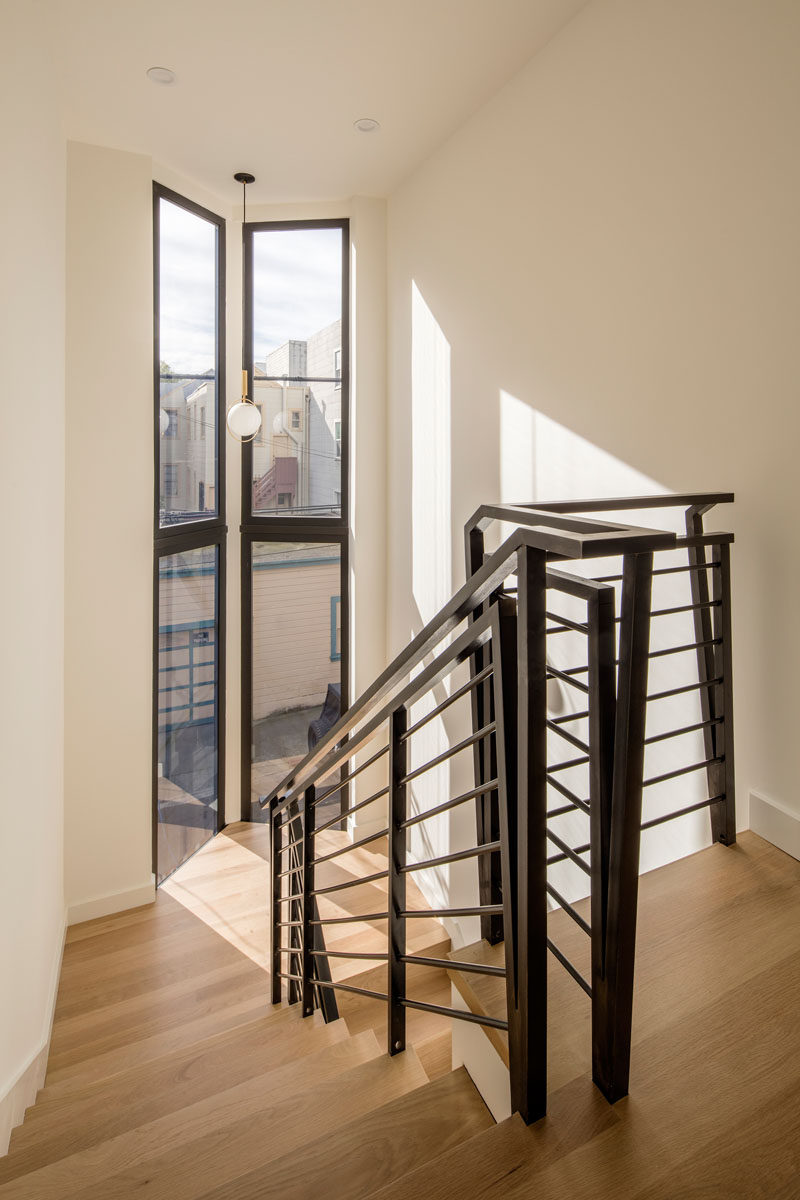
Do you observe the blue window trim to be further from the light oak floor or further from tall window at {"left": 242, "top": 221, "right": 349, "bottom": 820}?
the light oak floor

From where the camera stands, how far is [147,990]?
11.5ft

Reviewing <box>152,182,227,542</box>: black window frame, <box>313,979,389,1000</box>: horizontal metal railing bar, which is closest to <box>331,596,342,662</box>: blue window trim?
<box>152,182,227,542</box>: black window frame

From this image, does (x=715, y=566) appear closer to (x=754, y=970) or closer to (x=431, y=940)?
(x=754, y=970)

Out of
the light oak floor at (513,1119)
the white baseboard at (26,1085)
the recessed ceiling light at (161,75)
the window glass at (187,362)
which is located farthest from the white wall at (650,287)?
the white baseboard at (26,1085)

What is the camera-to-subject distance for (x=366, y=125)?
146 inches

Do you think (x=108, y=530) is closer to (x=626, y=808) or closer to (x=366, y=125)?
(x=366, y=125)

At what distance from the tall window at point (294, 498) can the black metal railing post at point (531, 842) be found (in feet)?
12.4

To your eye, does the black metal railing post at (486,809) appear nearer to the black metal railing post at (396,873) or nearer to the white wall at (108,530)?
the black metal railing post at (396,873)

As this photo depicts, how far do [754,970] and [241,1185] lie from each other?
104cm

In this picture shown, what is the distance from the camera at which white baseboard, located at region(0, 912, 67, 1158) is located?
6.91 feet

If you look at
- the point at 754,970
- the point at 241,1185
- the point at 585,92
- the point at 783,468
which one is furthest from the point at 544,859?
the point at 585,92

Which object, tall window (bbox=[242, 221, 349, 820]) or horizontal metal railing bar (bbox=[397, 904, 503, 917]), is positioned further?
tall window (bbox=[242, 221, 349, 820])

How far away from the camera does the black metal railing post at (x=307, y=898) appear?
7.88 feet

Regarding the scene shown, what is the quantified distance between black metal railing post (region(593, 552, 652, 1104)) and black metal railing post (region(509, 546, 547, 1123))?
102 millimetres
